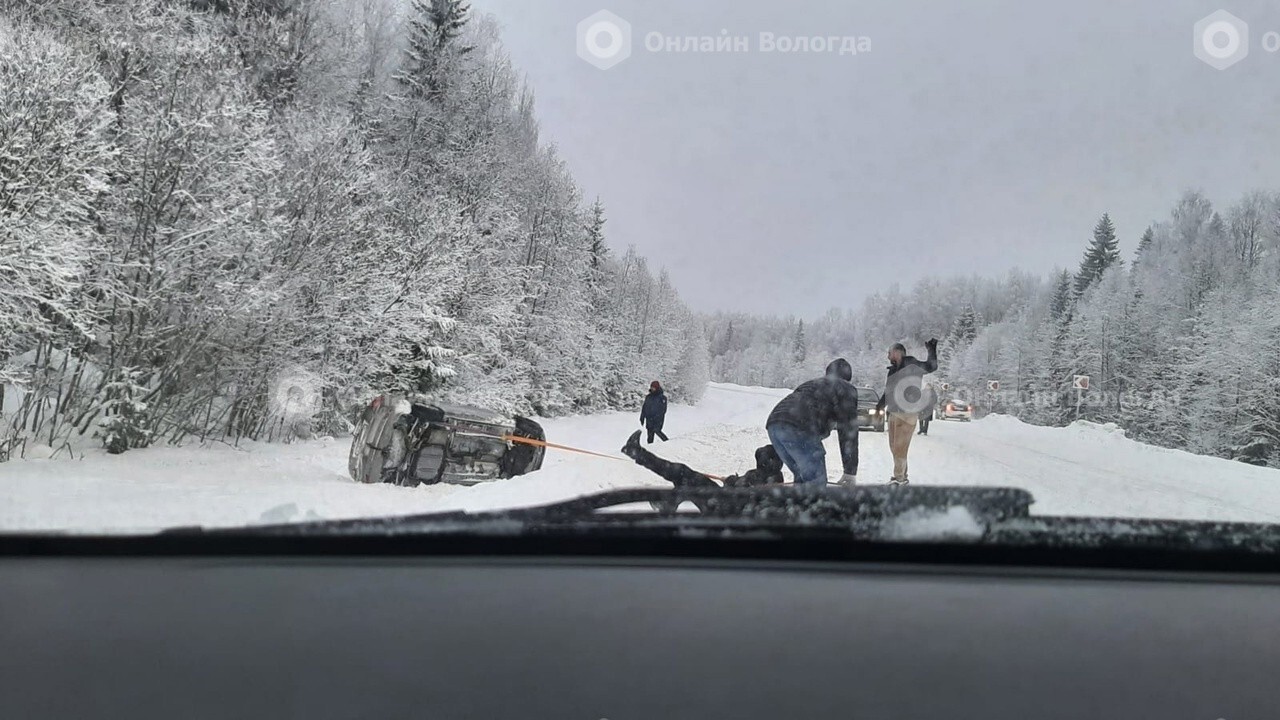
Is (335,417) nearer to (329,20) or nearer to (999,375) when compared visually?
(329,20)

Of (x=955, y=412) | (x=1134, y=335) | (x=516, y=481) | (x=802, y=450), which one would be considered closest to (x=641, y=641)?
(x=802, y=450)

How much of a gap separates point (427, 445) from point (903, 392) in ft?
19.9

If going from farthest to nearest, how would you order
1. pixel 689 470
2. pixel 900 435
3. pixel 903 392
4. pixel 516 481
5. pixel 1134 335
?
pixel 1134 335
pixel 900 435
pixel 903 392
pixel 516 481
pixel 689 470

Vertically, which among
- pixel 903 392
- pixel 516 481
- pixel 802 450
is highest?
pixel 903 392

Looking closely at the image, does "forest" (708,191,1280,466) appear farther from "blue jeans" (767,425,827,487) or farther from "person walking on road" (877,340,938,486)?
"blue jeans" (767,425,827,487)

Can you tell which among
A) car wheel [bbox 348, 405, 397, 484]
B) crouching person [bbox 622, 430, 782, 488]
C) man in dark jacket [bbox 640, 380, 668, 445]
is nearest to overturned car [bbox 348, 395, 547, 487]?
car wheel [bbox 348, 405, 397, 484]

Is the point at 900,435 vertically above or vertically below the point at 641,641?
above

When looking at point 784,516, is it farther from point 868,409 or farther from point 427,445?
point 868,409

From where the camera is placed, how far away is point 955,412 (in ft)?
94.8

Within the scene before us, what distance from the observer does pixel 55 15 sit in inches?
642

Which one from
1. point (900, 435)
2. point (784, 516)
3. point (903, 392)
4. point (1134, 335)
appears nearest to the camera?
point (784, 516)

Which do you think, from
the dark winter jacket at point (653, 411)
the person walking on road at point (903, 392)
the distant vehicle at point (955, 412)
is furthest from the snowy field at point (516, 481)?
the distant vehicle at point (955, 412)

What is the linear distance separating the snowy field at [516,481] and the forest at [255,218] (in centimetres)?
140

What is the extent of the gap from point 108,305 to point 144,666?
1269cm
